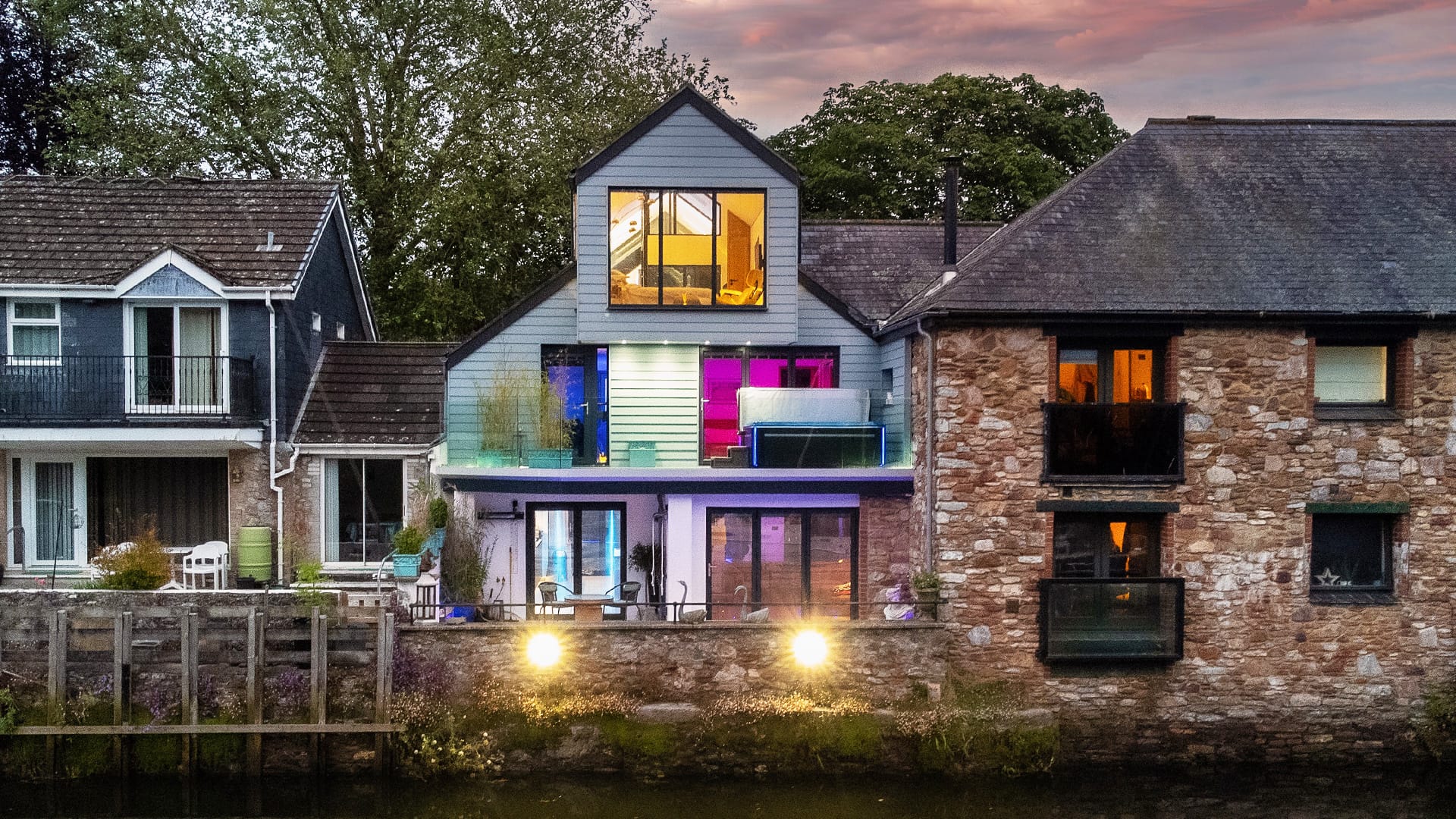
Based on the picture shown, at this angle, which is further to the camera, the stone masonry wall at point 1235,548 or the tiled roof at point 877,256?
the tiled roof at point 877,256

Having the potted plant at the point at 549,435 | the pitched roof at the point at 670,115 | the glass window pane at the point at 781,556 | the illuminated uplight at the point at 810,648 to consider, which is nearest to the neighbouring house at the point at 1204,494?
the illuminated uplight at the point at 810,648

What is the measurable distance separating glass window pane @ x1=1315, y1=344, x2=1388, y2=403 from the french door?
1885cm

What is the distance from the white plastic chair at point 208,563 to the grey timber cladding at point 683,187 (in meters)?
6.60

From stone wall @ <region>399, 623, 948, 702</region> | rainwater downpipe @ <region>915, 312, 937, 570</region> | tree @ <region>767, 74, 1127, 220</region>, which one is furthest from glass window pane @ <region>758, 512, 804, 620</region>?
tree @ <region>767, 74, 1127, 220</region>

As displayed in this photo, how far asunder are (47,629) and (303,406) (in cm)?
540

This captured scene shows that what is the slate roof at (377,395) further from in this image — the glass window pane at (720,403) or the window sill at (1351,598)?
the window sill at (1351,598)

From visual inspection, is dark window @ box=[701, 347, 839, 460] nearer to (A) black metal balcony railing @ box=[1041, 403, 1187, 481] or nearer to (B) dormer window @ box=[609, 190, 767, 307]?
(B) dormer window @ box=[609, 190, 767, 307]

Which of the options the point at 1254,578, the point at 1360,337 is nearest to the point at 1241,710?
the point at 1254,578

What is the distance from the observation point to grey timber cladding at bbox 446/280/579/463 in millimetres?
18109

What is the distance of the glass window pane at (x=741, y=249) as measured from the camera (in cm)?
1794

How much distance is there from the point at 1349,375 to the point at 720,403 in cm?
907

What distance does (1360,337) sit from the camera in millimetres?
15547

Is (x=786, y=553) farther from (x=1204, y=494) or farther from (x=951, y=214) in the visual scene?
(x=1204, y=494)

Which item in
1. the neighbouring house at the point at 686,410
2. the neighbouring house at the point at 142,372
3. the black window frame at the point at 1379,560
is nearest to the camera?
the black window frame at the point at 1379,560
